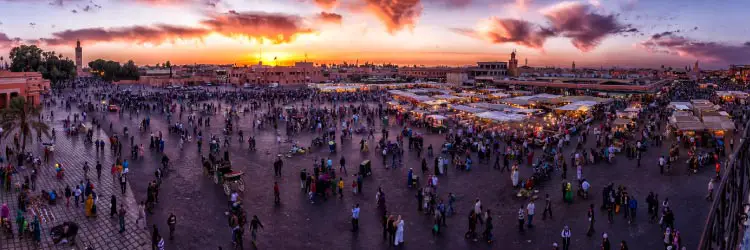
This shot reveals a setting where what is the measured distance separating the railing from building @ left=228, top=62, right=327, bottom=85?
86.5 meters

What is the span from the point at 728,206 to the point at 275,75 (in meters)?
90.0

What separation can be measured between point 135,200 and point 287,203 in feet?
14.8

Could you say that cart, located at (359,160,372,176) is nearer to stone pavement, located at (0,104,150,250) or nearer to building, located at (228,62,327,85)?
stone pavement, located at (0,104,150,250)

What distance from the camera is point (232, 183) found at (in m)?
14.0

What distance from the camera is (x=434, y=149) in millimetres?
21406

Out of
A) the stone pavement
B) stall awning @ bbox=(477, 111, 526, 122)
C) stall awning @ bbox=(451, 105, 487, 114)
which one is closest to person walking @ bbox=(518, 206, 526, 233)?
the stone pavement

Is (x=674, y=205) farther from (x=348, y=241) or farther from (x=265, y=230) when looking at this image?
(x=265, y=230)

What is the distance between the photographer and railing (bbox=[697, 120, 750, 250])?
1948mm

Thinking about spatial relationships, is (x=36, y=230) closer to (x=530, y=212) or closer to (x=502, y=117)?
(x=530, y=212)

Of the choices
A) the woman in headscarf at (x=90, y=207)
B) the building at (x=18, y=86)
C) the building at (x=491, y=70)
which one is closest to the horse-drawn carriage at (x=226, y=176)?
the woman in headscarf at (x=90, y=207)

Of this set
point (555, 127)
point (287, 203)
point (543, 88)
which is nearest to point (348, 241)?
point (287, 203)

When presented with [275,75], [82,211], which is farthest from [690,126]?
[275,75]

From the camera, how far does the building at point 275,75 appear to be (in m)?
88.2

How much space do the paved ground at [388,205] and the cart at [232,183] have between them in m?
0.31
